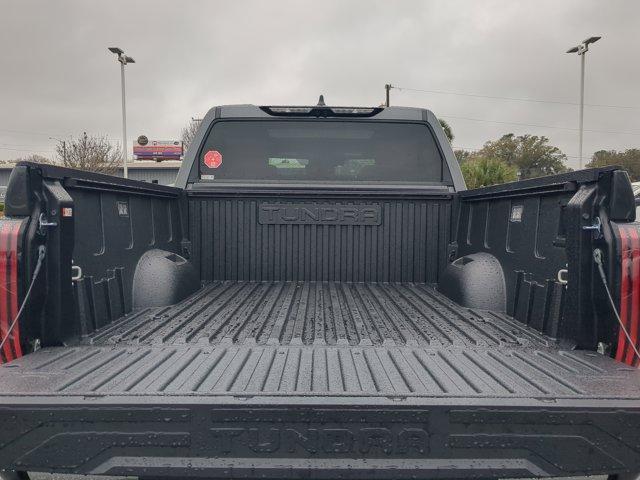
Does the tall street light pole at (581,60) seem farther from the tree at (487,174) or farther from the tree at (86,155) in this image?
the tree at (86,155)

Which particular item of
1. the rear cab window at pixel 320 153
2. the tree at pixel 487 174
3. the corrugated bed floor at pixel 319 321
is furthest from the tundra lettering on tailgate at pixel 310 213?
the tree at pixel 487 174

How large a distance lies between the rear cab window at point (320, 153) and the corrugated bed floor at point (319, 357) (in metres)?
1.27

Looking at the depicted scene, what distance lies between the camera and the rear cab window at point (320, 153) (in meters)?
4.00

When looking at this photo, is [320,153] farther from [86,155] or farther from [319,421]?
[86,155]

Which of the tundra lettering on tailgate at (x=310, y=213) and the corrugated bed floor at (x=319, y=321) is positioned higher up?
the tundra lettering on tailgate at (x=310, y=213)

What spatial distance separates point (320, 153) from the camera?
4.07 metres

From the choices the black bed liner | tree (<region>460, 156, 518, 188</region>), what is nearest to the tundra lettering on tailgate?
the black bed liner

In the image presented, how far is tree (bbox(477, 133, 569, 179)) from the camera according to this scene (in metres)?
61.6

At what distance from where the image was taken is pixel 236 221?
3758mm

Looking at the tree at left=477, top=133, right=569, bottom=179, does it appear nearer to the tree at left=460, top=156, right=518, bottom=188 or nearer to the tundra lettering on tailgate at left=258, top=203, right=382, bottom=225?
the tree at left=460, top=156, right=518, bottom=188

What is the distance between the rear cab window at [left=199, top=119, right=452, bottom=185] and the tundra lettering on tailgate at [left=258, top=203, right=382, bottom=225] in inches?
12.8

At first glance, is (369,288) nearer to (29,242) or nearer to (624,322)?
(624,322)

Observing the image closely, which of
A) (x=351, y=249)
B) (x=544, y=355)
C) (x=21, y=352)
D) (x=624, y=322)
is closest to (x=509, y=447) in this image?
(x=544, y=355)

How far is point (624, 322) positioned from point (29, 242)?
2.35m
